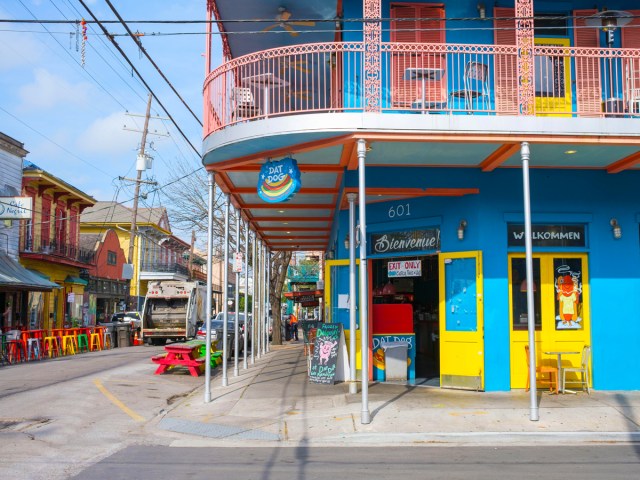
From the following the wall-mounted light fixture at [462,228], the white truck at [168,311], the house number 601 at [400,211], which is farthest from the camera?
the white truck at [168,311]

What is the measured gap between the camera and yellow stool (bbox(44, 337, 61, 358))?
22.5 meters

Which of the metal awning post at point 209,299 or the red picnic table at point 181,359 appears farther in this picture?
the red picnic table at point 181,359

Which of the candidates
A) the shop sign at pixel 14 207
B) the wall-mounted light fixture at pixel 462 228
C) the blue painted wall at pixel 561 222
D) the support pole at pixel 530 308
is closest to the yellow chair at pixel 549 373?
the blue painted wall at pixel 561 222

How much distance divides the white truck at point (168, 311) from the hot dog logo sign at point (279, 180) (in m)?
18.7

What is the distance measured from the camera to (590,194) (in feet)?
39.2

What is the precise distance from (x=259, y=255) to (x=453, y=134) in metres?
13.3

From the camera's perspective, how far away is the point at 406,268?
507 inches

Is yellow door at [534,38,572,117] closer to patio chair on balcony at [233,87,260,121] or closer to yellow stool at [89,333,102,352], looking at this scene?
patio chair on balcony at [233,87,260,121]

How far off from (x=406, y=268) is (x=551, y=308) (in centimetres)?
290

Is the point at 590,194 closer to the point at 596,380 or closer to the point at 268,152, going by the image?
the point at 596,380

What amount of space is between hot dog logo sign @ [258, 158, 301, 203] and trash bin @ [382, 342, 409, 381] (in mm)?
4244

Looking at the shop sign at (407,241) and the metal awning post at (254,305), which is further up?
the shop sign at (407,241)

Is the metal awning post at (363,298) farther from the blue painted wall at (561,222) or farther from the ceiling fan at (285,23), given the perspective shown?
the ceiling fan at (285,23)

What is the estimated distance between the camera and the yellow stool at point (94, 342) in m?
26.2
